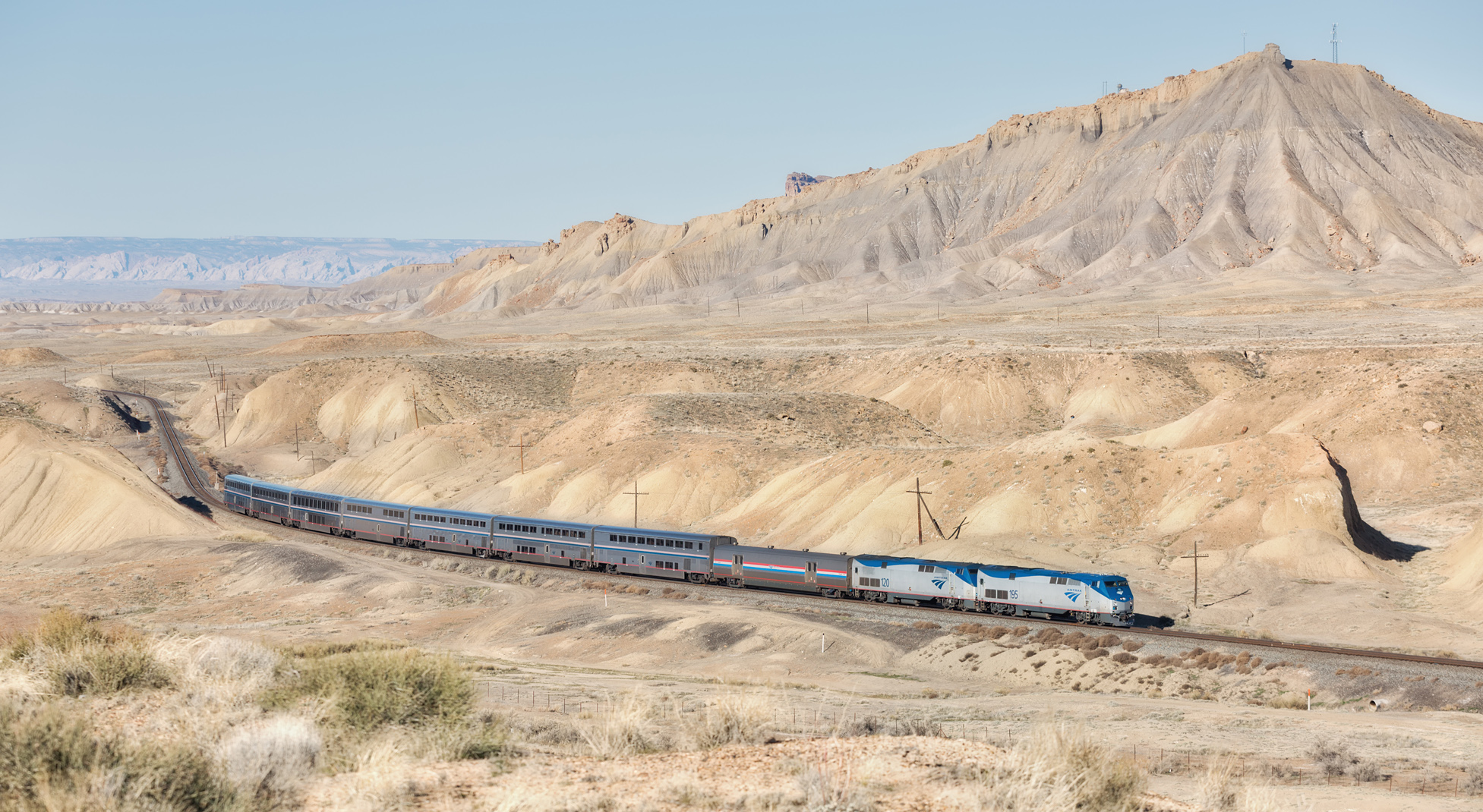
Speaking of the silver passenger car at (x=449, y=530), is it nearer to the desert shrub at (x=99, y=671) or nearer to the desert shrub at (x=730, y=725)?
the desert shrub at (x=99, y=671)

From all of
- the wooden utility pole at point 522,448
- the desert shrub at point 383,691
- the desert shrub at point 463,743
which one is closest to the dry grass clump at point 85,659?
the desert shrub at point 383,691

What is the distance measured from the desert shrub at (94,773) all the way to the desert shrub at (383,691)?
3.71 m

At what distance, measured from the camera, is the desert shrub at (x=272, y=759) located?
1655 cm

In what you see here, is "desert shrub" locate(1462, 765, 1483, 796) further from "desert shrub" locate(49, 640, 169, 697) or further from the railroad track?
"desert shrub" locate(49, 640, 169, 697)

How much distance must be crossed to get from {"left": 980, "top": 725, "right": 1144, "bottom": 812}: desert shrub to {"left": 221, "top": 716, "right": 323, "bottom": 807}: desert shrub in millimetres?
9817

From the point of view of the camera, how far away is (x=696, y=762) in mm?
19297

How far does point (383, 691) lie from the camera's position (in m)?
20.9

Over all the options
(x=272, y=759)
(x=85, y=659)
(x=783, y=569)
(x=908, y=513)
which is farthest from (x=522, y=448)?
(x=272, y=759)

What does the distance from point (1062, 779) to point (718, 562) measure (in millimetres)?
38326

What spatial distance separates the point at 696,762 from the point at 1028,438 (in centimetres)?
5421

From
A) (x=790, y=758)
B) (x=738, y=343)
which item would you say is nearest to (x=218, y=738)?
(x=790, y=758)

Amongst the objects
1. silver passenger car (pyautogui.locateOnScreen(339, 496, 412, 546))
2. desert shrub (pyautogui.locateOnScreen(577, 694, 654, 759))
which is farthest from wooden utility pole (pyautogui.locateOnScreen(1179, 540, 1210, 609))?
silver passenger car (pyautogui.locateOnScreen(339, 496, 412, 546))

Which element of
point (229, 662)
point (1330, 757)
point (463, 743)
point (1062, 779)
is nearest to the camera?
point (1062, 779)

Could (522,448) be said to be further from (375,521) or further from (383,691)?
(383,691)
